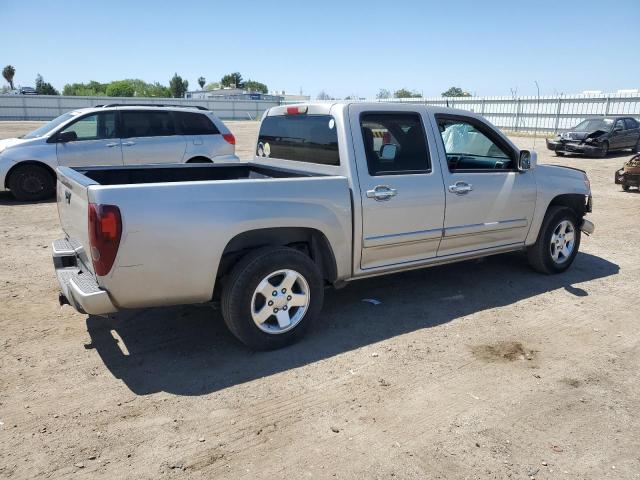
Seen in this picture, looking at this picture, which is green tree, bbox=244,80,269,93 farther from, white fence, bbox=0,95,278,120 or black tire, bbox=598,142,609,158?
black tire, bbox=598,142,609,158

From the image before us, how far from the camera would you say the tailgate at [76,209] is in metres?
3.47

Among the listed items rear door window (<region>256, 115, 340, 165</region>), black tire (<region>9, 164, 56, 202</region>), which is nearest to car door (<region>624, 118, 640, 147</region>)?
rear door window (<region>256, 115, 340, 165</region>)

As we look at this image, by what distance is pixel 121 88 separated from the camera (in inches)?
3959

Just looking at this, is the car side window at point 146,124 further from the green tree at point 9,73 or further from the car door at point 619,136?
the green tree at point 9,73

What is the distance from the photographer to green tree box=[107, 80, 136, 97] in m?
94.5

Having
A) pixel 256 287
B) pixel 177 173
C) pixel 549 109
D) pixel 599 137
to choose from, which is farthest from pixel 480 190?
pixel 549 109

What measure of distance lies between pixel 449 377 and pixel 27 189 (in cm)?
887

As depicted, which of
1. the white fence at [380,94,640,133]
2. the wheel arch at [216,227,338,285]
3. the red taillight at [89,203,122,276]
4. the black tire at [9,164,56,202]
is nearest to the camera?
the red taillight at [89,203,122,276]

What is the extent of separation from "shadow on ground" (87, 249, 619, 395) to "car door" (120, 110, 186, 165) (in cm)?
581

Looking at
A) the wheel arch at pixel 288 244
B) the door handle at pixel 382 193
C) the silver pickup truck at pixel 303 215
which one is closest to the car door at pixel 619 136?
the silver pickup truck at pixel 303 215

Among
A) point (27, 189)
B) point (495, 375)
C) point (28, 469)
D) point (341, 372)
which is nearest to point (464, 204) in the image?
point (495, 375)

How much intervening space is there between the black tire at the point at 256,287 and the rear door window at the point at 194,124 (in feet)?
23.2

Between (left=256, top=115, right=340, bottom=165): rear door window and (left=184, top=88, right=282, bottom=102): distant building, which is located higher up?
(left=184, top=88, right=282, bottom=102): distant building

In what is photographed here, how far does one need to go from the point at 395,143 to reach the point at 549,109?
28.7 meters
